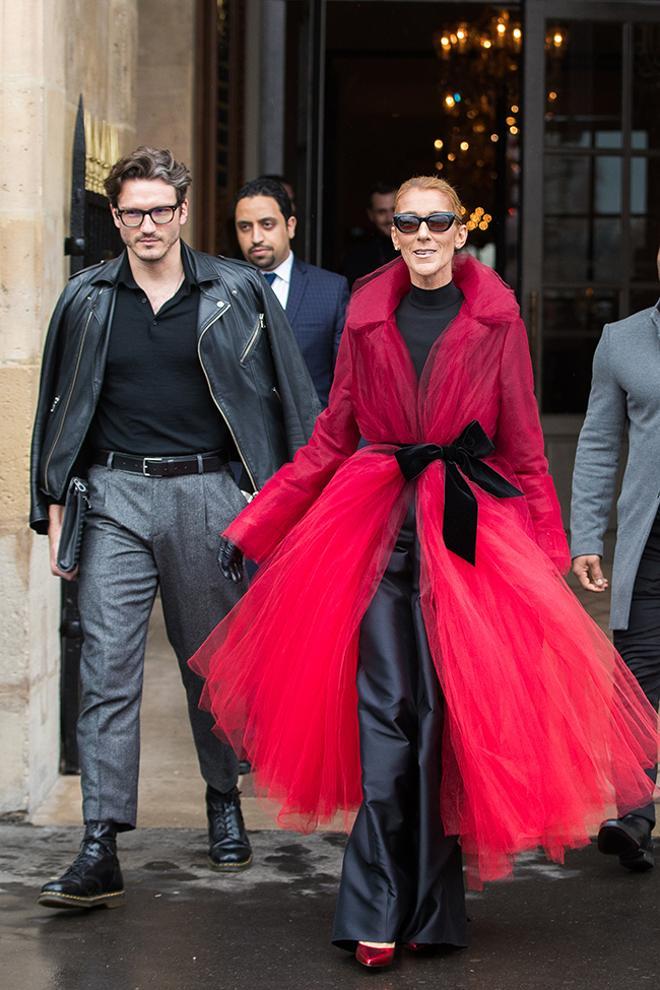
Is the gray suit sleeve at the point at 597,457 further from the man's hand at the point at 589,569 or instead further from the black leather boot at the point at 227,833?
the black leather boot at the point at 227,833

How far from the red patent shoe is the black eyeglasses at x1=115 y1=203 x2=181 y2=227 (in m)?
2.06

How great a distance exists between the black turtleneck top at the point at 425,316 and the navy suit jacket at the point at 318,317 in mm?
1804

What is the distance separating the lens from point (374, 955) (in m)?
4.22

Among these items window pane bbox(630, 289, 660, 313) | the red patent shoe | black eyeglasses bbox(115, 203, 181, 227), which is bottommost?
the red patent shoe

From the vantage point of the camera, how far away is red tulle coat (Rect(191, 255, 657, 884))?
4.18 meters

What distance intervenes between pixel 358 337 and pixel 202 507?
0.78 metres

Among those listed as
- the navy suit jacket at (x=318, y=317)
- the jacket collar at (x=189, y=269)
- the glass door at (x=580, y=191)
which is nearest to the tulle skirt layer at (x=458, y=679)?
the jacket collar at (x=189, y=269)

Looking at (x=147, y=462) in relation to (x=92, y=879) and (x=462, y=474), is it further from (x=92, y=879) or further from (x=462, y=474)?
(x=92, y=879)

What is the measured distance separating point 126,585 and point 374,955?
52.6 inches

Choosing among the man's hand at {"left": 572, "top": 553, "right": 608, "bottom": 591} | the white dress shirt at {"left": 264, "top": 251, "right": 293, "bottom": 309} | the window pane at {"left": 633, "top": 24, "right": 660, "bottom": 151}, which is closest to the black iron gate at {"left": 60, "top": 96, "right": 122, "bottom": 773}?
the white dress shirt at {"left": 264, "top": 251, "right": 293, "bottom": 309}

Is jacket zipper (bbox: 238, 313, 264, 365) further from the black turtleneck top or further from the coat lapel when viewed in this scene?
the coat lapel

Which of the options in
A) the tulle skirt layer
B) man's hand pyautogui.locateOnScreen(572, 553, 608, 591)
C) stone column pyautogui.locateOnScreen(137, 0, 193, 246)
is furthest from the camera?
stone column pyautogui.locateOnScreen(137, 0, 193, 246)

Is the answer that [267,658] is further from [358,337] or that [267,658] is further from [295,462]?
[358,337]

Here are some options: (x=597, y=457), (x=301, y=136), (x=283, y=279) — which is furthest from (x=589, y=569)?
(x=301, y=136)
